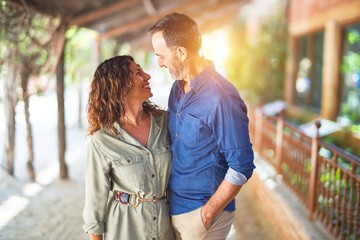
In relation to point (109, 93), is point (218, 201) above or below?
below

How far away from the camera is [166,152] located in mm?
2043

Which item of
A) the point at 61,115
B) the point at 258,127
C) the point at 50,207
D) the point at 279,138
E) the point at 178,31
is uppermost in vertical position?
the point at 178,31

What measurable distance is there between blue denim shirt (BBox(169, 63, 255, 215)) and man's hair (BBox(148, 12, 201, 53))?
0.16 m

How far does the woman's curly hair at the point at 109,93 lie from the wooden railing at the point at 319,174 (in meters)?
2.09

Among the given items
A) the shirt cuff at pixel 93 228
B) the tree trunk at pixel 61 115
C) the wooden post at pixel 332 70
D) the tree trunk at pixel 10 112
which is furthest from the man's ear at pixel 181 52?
the wooden post at pixel 332 70

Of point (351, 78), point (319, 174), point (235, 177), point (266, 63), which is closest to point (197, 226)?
point (235, 177)

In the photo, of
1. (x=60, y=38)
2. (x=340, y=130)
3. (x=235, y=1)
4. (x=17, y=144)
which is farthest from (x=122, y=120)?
(x=235, y=1)

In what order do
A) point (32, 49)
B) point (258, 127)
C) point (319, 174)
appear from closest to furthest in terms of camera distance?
point (319, 174), point (32, 49), point (258, 127)

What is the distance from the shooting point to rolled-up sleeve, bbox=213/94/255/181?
1.73 m

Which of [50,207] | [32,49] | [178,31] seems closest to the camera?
[178,31]

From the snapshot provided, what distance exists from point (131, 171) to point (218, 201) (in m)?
0.47

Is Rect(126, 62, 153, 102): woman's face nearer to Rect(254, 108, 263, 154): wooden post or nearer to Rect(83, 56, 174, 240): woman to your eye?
Rect(83, 56, 174, 240): woman

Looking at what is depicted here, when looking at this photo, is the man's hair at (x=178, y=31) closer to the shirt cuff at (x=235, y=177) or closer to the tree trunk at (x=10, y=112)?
the shirt cuff at (x=235, y=177)

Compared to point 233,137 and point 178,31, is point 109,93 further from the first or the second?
point 233,137
